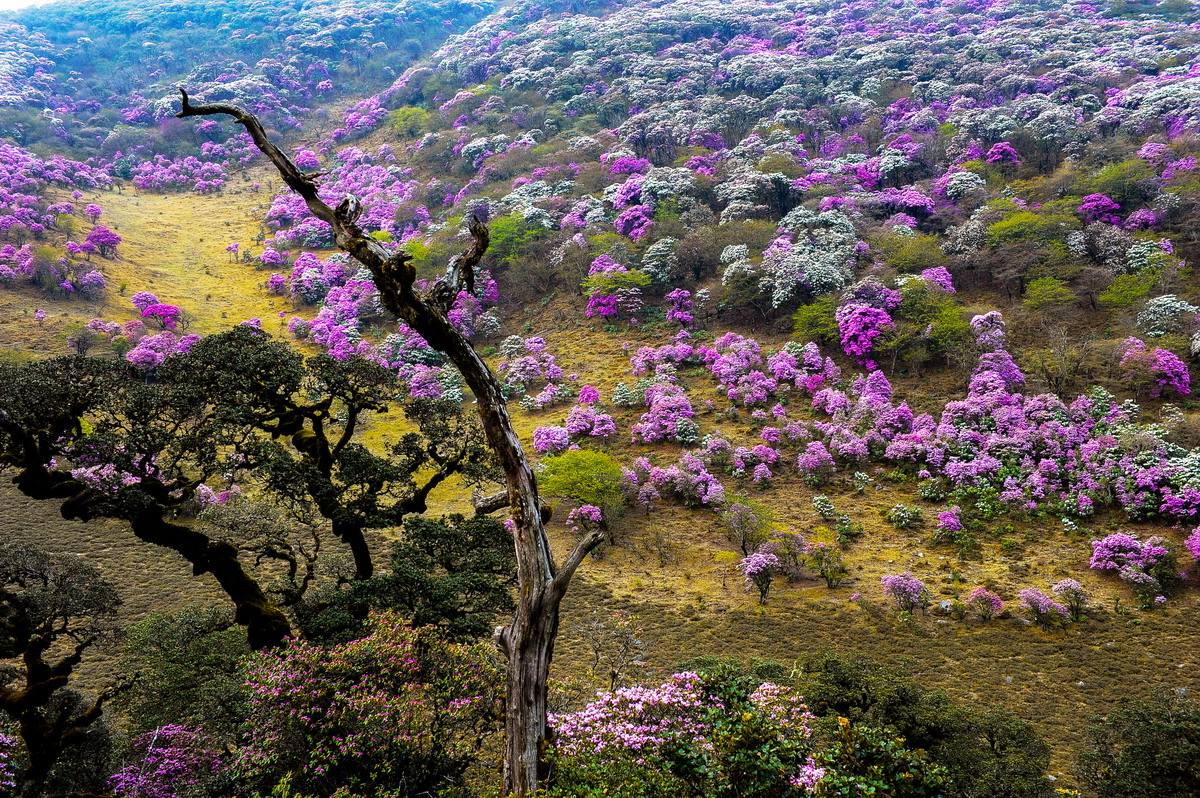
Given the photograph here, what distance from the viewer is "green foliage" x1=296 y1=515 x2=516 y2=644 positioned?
30.2 feet

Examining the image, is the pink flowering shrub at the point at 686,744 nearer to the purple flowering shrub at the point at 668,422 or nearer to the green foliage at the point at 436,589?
the green foliage at the point at 436,589

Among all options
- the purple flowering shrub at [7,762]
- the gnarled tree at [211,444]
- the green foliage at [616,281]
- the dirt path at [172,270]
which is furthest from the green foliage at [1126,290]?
the dirt path at [172,270]

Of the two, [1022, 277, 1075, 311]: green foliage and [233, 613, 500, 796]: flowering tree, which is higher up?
[233, 613, 500, 796]: flowering tree

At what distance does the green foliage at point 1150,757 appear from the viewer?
6820mm

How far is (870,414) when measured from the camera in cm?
2133

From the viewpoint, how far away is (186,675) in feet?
29.1

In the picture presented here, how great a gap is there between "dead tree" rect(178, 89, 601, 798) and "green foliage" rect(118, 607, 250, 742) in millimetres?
4799

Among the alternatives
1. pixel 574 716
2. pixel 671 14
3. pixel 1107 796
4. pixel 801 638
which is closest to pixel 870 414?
pixel 801 638

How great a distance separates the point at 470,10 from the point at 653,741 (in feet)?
379

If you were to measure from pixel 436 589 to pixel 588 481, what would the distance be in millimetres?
9110

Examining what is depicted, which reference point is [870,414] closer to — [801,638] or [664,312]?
[801,638]

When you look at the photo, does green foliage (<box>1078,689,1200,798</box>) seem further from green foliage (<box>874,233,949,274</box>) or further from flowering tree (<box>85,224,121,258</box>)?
flowering tree (<box>85,224,121,258</box>)

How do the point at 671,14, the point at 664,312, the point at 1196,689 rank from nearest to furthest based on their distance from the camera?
1. the point at 1196,689
2. the point at 664,312
3. the point at 671,14

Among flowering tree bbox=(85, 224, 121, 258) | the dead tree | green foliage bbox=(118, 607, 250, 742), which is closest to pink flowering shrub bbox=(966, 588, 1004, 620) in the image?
the dead tree
